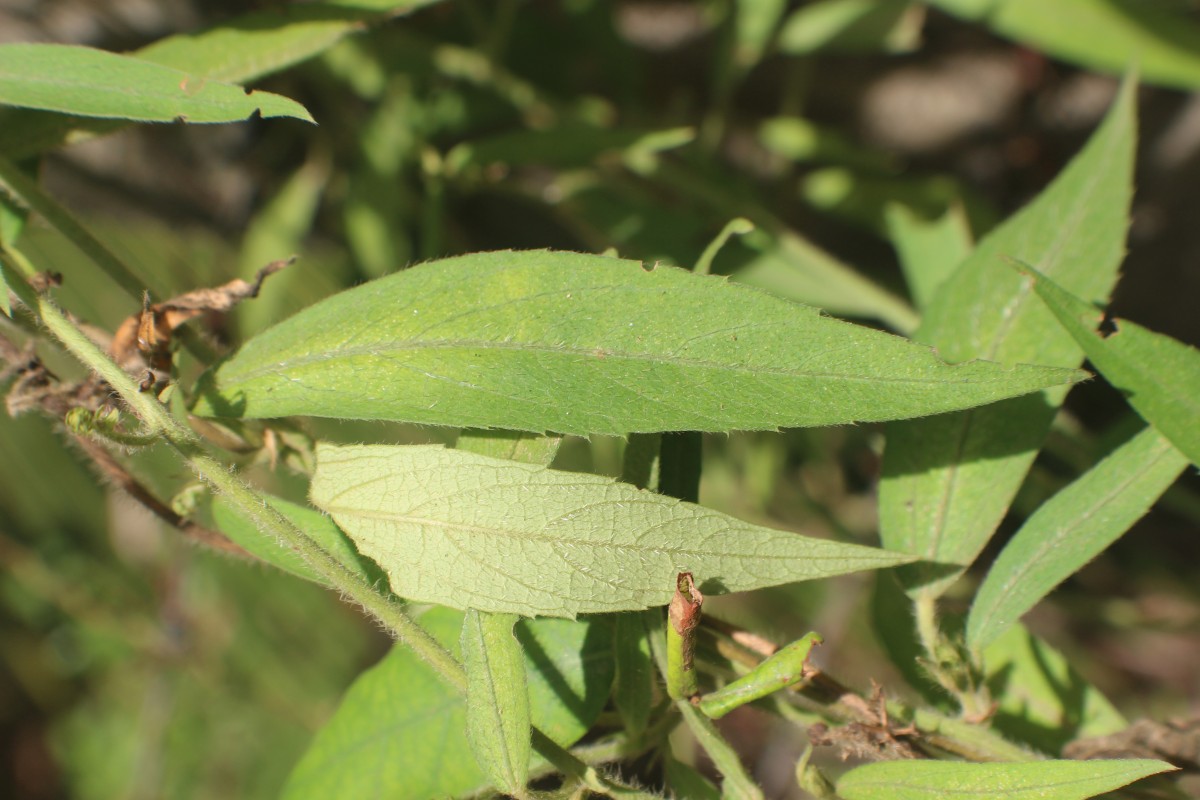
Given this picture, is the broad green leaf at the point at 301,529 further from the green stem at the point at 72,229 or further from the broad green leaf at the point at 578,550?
the green stem at the point at 72,229

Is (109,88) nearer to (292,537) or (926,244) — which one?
(292,537)

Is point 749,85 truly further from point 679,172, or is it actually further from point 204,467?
point 204,467

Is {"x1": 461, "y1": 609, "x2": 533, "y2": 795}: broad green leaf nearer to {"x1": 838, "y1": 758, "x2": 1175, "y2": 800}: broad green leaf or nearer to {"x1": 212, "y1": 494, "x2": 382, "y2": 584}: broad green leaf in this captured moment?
{"x1": 212, "y1": 494, "x2": 382, "y2": 584}: broad green leaf

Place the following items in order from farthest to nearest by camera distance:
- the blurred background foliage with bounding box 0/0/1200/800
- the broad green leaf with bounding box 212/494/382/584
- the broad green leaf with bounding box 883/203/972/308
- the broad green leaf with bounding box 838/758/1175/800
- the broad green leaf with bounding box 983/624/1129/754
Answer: the blurred background foliage with bounding box 0/0/1200/800 < the broad green leaf with bounding box 883/203/972/308 < the broad green leaf with bounding box 983/624/1129/754 < the broad green leaf with bounding box 212/494/382/584 < the broad green leaf with bounding box 838/758/1175/800

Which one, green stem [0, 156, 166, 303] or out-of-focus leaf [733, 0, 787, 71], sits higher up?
out-of-focus leaf [733, 0, 787, 71]

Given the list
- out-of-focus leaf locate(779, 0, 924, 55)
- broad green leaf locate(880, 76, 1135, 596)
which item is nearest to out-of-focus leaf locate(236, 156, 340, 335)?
out-of-focus leaf locate(779, 0, 924, 55)
